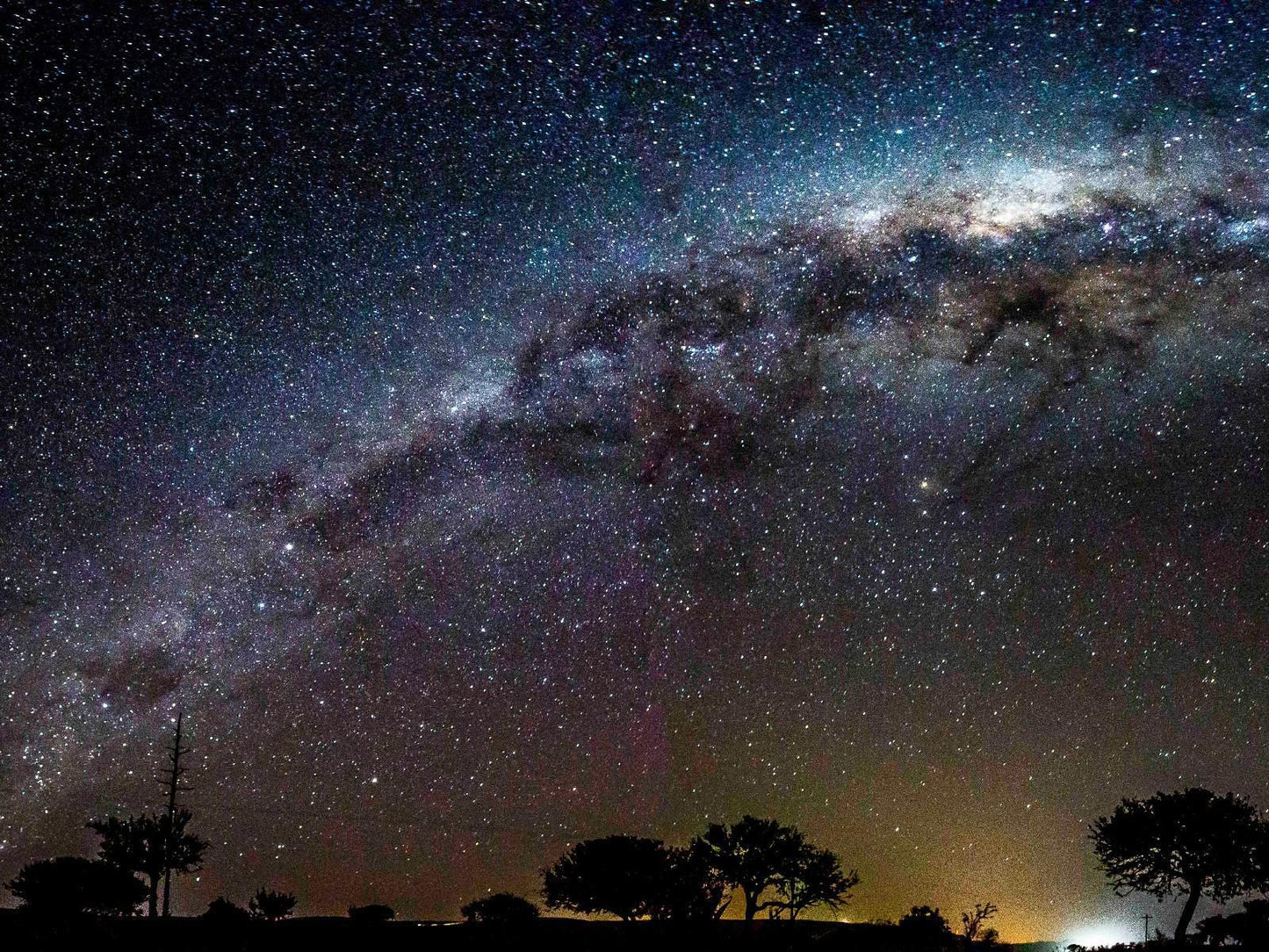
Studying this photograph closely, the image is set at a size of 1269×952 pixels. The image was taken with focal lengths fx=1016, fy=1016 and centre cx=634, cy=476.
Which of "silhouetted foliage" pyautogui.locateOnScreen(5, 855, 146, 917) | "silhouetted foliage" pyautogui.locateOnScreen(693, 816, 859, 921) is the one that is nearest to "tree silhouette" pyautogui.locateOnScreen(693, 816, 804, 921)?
"silhouetted foliage" pyautogui.locateOnScreen(693, 816, 859, 921)

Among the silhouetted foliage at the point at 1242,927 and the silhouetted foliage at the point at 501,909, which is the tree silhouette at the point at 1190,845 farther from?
the silhouetted foliage at the point at 501,909

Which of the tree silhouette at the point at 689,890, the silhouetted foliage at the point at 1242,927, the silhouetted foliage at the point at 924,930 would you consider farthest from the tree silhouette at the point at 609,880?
the silhouetted foliage at the point at 1242,927

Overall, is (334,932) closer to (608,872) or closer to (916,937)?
(608,872)

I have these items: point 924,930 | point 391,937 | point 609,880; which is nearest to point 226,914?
point 391,937

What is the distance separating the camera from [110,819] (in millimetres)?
40969

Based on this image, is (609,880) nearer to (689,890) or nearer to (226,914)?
(689,890)

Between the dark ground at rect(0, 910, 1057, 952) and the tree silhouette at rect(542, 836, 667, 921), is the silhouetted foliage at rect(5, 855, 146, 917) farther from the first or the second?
the tree silhouette at rect(542, 836, 667, 921)

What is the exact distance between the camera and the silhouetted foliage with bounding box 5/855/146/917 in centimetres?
3544

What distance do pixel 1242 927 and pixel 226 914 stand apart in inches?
1167

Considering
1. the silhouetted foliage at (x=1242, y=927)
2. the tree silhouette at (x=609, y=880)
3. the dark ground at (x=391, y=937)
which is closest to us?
the dark ground at (x=391, y=937)

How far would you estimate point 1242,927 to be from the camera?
30359mm

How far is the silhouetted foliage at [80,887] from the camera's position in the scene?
35438mm

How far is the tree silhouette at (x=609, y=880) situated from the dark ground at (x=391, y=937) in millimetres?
3686

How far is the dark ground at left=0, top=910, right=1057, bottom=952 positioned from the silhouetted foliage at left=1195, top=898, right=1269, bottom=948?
9595mm
